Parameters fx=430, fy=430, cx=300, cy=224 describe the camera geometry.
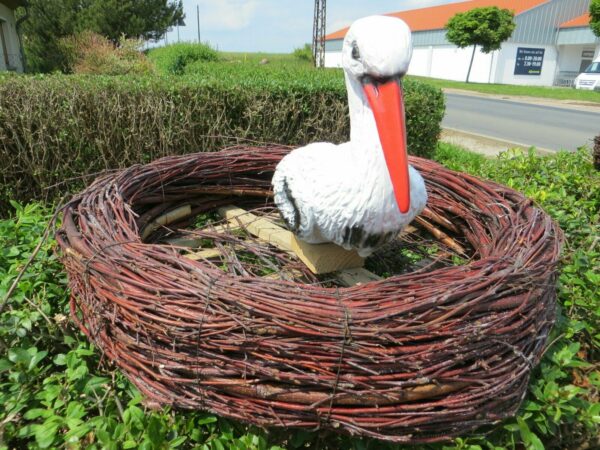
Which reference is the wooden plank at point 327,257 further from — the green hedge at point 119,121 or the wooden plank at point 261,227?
the green hedge at point 119,121

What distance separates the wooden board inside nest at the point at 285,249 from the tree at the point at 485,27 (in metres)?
23.0

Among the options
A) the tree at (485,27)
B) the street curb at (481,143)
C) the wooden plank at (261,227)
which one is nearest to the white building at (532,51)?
the tree at (485,27)

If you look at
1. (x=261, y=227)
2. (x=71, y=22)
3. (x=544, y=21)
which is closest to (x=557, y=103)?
(x=261, y=227)

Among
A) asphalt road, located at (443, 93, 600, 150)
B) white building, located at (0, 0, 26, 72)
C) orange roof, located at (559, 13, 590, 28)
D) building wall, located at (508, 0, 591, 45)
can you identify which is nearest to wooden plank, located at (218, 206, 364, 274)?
asphalt road, located at (443, 93, 600, 150)

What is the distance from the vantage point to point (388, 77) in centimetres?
96

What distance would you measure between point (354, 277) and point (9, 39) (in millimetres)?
15955

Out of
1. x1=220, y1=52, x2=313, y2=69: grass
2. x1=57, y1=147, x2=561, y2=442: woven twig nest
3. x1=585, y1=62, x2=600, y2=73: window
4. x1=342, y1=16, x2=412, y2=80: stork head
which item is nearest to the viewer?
x1=57, y1=147, x2=561, y2=442: woven twig nest

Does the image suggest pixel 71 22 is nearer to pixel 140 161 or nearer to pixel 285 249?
pixel 140 161

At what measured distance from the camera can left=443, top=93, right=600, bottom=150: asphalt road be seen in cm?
729

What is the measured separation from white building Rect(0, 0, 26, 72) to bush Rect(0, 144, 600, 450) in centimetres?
1378

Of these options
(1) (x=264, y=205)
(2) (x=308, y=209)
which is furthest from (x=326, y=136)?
(2) (x=308, y=209)

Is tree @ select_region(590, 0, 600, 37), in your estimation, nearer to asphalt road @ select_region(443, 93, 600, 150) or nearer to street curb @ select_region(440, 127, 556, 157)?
asphalt road @ select_region(443, 93, 600, 150)

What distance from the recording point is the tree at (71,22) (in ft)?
54.3

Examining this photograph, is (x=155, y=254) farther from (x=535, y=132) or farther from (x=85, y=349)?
(x=535, y=132)
